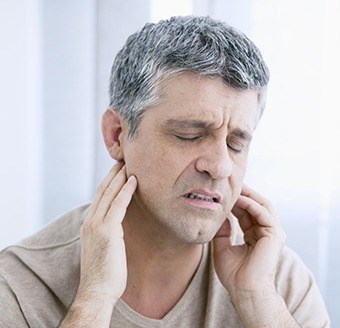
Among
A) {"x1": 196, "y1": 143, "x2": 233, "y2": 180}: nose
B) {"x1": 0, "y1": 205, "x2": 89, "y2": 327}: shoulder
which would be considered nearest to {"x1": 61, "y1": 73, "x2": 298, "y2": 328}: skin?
{"x1": 196, "y1": 143, "x2": 233, "y2": 180}: nose

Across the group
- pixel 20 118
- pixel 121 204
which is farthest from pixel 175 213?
pixel 20 118

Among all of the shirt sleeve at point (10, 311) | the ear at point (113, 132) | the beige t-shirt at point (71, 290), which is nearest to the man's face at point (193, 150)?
the ear at point (113, 132)

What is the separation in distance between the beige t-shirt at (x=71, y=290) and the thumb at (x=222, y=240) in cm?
4

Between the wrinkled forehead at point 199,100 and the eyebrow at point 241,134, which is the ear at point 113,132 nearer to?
the wrinkled forehead at point 199,100

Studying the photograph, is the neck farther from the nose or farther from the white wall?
the white wall

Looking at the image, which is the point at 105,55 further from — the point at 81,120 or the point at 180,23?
the point at 180,23

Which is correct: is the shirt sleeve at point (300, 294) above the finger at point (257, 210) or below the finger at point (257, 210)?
below

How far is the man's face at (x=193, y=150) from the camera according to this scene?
61.3 inches

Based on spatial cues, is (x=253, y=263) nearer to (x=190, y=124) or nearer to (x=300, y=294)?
(x=300, y=294)

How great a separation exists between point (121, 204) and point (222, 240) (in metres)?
0.32

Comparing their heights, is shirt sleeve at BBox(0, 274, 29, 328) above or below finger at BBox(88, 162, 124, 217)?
below

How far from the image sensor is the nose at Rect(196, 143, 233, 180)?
1.55m

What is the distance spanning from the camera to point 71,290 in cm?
170

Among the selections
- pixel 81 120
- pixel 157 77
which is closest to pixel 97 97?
pixel 81 120
